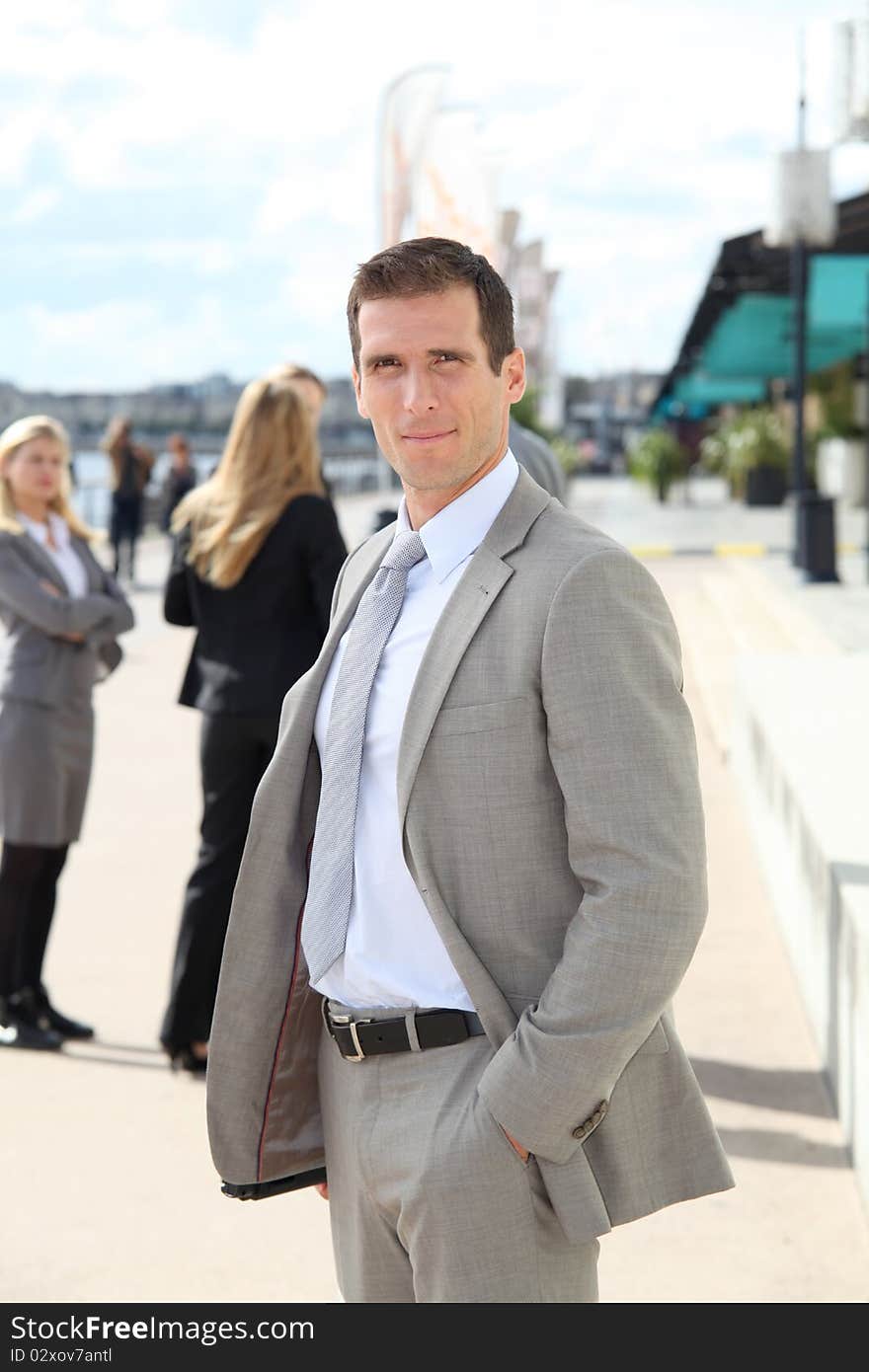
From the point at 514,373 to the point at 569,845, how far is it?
64 centimetres

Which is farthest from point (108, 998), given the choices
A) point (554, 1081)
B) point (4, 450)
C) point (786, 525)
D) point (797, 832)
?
point (786, 525)

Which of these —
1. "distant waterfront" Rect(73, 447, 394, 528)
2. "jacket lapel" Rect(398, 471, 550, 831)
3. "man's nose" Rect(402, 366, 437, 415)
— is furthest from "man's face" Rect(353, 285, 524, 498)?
"distant waterfront" Rect(73, 447, 394, 528)

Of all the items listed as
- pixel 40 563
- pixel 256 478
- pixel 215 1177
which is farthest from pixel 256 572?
pixel 215 1177

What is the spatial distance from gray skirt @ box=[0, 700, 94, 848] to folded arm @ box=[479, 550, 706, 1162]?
3599 mm

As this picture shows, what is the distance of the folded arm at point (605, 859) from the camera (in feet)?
6.38

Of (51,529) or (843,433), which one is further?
(843,433)

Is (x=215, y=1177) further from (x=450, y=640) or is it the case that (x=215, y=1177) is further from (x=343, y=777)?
(x=450, y=640)

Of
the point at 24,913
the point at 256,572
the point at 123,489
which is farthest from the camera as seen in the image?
the point at 123,489

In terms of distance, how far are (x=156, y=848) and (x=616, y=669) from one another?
643 cm

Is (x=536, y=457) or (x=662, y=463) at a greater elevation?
(x=536, y=457)

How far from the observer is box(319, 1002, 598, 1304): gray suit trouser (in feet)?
6.70

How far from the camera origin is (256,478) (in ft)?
15.9
